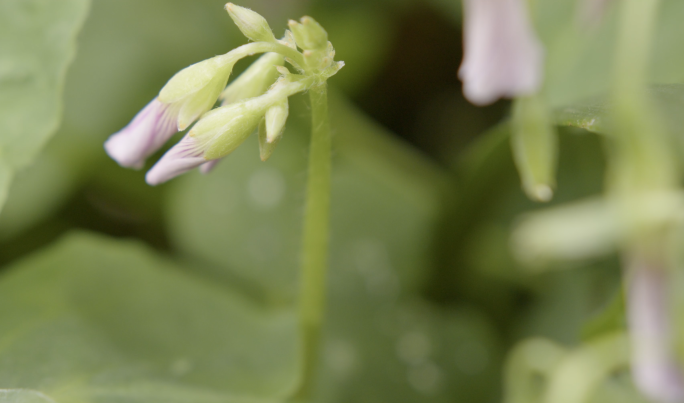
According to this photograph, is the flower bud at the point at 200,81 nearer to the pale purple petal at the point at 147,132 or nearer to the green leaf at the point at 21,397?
the pale purple petal at the point at 147,132

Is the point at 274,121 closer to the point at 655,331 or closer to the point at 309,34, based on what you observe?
the point at 309,34

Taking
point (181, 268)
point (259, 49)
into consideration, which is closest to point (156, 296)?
point (181, 268)

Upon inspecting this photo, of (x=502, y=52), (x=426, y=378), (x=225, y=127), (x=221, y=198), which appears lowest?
(x=426, y=378)

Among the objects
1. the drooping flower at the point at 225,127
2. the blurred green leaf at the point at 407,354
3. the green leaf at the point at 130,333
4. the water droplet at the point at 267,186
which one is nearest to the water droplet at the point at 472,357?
the blurred green leaf at the point at 407,354

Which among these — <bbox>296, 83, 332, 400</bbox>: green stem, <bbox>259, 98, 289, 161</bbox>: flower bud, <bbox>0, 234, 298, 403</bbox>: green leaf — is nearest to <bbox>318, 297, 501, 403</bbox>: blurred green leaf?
<bbox>0, 234, 298, 403</bbox>: green leaf

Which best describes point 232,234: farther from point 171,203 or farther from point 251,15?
point 251,15

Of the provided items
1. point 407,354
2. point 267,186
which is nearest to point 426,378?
point 407,354

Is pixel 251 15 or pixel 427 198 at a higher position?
pixel 251 15
